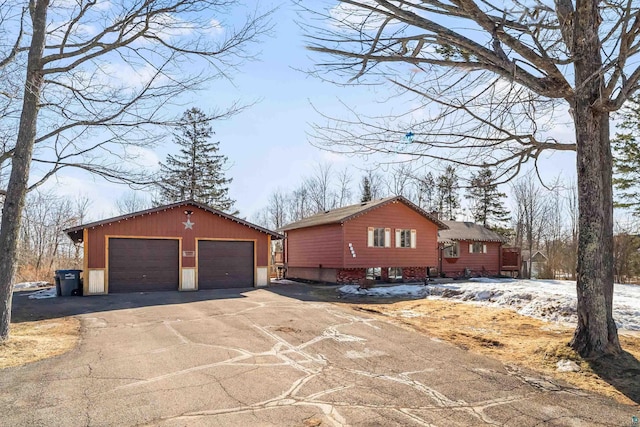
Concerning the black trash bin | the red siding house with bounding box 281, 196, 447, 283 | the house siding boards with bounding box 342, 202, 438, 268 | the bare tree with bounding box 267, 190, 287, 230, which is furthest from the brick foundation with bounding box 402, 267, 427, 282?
the bare tree with bounding box 267, 190, 287, 230

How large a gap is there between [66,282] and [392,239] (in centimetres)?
1534

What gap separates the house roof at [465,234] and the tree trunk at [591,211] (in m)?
21.4

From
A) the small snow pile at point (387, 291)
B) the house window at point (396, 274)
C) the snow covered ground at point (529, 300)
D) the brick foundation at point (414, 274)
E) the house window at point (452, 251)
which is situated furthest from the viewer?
the house window at point (452, 251)

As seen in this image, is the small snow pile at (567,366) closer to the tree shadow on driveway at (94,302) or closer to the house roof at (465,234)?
the tree shadow on driveway at (94,302)

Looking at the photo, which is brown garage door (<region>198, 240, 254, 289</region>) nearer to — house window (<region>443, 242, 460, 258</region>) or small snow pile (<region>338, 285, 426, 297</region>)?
small snow pile (<region>338, 285, 426, 297</region>)

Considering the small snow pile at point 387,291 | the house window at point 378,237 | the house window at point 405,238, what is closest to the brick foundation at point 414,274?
the house window at point 405,238

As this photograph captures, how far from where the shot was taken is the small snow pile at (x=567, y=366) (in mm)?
6141

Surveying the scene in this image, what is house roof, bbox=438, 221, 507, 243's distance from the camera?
94.0ft

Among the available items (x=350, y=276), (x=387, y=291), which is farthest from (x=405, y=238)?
(x=387, y=291)

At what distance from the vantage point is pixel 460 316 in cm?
1154

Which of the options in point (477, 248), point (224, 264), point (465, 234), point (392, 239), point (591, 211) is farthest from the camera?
point (477, 248)

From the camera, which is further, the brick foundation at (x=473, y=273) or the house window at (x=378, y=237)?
the brick foundation at (x=473, y=273)

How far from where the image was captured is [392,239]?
901 inches

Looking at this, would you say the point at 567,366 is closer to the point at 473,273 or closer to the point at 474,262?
the point at 473,273
